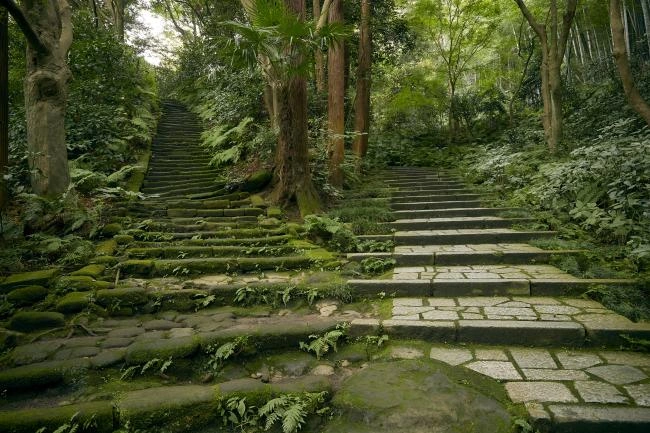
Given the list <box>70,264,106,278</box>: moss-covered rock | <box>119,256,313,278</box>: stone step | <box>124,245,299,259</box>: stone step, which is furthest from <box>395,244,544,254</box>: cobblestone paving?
<box>70,264,106,278</box>: moss-covered rock

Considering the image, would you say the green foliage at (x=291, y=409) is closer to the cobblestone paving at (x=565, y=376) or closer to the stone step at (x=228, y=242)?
the cobblestone paving at (x=565, y=376)

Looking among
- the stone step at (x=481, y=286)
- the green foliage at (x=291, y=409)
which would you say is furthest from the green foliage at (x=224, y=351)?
the stone step at (x=481, y=286)

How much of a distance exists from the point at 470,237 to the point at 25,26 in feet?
23.0

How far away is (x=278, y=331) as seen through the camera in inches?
121

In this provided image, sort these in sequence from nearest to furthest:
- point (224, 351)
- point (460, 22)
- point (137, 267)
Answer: point (224, 351) → point (137, 267) → point (460, 22)

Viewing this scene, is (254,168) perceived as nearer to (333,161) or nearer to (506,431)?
(333,161)

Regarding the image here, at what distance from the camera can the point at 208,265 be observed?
464cm

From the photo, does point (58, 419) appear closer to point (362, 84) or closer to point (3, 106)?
point (3, 106)

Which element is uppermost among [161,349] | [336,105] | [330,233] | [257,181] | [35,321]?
[336,105]

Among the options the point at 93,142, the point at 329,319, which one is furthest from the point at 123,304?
the point at 93,142

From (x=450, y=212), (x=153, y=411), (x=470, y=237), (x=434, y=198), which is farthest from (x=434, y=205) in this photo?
(x=153, y=411)

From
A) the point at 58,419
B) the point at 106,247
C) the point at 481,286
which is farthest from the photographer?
the point at 106,247

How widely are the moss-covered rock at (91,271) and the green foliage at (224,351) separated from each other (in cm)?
217

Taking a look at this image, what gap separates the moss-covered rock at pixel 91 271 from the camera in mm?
4145
